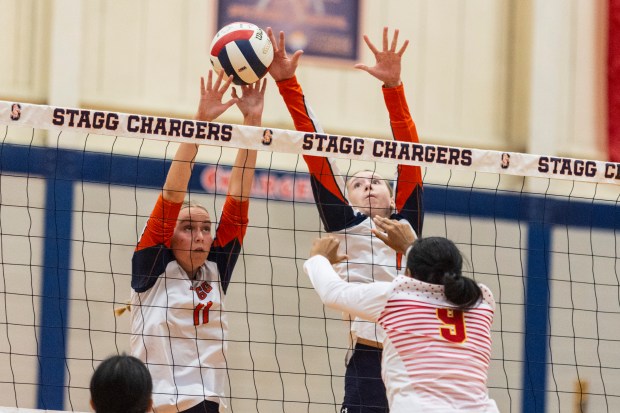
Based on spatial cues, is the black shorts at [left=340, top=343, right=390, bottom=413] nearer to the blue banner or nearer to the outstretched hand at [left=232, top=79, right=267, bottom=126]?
the outstretched hand at [left=232, top=79, right=267, bottom=126]

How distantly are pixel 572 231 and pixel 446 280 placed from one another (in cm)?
683

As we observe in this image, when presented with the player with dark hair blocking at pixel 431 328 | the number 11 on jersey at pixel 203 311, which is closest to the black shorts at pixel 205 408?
the number 11 on jersey at pixel 203 311

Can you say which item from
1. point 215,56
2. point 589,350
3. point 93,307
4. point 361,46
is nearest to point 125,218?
→ point 93,307

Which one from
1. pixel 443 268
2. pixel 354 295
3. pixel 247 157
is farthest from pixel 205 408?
pixel 443 268

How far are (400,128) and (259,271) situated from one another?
4.63 metres

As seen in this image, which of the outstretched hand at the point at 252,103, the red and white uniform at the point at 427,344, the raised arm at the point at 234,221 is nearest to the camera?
the red and white uniform at the point at 427,344

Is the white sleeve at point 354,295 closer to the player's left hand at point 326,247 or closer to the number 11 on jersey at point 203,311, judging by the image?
the player's left hand at point 326,247

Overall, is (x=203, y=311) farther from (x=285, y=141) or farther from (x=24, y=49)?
(x=24, y=49)

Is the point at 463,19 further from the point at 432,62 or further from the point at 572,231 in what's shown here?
the point at 572,231

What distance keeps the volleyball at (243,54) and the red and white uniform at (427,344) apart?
1812 mm

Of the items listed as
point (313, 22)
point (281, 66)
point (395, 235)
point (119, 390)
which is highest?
point (313, 22)

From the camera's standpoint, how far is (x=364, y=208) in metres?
5.54

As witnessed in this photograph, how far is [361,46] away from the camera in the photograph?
10.7 metres

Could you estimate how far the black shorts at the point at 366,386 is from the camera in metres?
5.12
